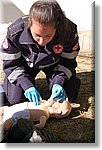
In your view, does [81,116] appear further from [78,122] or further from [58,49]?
[58,49]

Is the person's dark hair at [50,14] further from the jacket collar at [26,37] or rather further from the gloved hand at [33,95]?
the gloved hand at [33,95]

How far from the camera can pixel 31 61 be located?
1.68 metres

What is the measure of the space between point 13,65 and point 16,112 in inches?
5.7

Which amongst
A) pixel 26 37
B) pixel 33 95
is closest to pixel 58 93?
pixel 33 95

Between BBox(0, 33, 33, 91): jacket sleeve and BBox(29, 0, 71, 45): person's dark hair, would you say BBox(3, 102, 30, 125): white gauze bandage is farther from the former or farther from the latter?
BBox(29, 0, 71, 45): person's dark hair

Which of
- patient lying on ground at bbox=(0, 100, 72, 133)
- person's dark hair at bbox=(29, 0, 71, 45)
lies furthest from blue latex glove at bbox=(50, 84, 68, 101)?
person's dark hair at bbox=(29, 0, 71, 45)

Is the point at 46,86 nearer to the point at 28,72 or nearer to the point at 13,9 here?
the point at 28,72

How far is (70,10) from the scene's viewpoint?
164cm

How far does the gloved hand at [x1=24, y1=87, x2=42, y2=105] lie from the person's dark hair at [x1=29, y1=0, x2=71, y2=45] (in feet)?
0.59

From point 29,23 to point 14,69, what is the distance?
151 millimetres

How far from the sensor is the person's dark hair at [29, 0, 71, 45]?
5.26 ft

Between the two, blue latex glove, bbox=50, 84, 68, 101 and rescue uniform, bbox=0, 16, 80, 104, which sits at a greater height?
rescue uniform, bbox=0, 16, 80, 104

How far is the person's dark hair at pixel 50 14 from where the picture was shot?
1.60 m

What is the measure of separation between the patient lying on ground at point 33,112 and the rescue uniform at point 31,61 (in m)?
0.03
